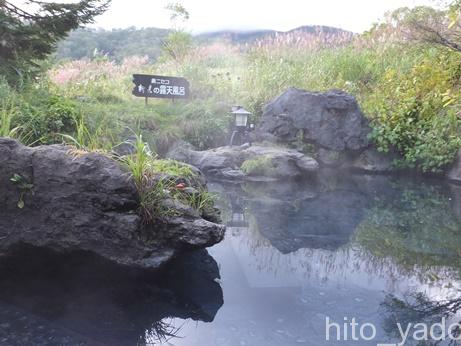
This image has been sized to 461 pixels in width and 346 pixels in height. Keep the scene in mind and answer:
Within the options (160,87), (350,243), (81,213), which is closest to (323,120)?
(160,87)

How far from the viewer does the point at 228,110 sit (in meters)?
8.34

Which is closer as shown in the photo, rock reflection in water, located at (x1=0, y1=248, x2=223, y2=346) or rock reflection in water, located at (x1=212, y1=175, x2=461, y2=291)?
rock reflection in water, located at (x1=0, y1=248, x2=223, y2=346)

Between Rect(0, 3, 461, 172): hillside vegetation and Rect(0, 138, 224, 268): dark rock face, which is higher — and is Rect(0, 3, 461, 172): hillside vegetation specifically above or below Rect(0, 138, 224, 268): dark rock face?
above

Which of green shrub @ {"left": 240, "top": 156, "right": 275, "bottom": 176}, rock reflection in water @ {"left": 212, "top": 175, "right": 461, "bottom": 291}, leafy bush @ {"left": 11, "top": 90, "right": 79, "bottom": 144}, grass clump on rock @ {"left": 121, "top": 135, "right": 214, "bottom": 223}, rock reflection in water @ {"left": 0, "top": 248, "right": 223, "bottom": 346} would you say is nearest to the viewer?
rock reflection in water @ {"left": 0, "top": 248, "right": 223, "bottom": 346}

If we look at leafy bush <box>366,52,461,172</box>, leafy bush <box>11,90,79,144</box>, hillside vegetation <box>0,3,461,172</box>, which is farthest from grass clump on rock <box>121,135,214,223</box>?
leafy bush <box>366,52,461,172</box>

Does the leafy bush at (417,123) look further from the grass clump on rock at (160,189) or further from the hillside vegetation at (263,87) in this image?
the grass clump on rock at (160,189)

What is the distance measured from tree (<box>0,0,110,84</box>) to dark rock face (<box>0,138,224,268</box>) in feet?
9.93

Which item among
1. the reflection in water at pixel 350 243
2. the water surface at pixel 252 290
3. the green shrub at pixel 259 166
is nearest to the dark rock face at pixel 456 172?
the reflection in water at pixel 350 243

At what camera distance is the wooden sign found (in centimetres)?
819

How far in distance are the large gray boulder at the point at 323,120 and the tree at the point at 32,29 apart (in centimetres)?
362

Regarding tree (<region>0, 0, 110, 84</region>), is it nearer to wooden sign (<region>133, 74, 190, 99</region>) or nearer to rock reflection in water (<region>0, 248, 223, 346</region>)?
wooden sign (<region>133, 74, 190, 99</region>)

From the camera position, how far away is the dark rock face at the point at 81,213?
2.68 meters

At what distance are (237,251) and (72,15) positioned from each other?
3973 millimetres

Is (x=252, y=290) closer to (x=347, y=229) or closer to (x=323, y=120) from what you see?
(x=347, y=229)
